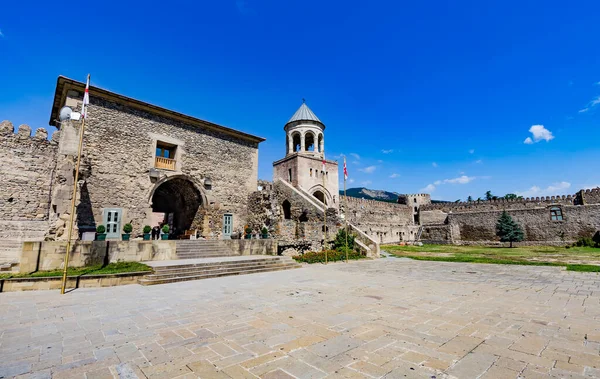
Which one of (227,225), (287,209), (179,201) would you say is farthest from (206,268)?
(287,209)

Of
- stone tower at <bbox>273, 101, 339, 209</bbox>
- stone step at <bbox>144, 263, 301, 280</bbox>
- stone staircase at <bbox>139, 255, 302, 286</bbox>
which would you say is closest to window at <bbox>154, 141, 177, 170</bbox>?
stone staircase at <bbox>139, 255, 302, 286</bbox>

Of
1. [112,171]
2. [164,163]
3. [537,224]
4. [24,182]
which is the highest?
[164,163]

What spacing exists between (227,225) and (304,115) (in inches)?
592

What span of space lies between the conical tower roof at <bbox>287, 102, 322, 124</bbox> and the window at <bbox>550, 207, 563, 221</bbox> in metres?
31.1

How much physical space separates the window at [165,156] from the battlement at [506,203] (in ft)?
128

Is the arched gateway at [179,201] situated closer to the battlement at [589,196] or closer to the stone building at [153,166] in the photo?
the stone building at [153,166]

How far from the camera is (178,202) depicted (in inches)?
780

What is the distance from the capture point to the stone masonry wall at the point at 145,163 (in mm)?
13812

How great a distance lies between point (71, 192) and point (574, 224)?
153 ft

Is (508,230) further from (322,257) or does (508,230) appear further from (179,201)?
(179,201)

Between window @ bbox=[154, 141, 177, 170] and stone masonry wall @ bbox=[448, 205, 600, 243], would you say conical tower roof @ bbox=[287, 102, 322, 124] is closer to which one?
window @ bbox=[154, 141, 177, 170]

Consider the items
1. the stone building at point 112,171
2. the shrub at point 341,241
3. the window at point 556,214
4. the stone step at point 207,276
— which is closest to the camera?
the stone step at point 207,276

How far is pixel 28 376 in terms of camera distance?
2.88 metres

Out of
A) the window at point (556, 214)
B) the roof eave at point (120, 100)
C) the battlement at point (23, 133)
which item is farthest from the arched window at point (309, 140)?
the window at point (556, 214)
